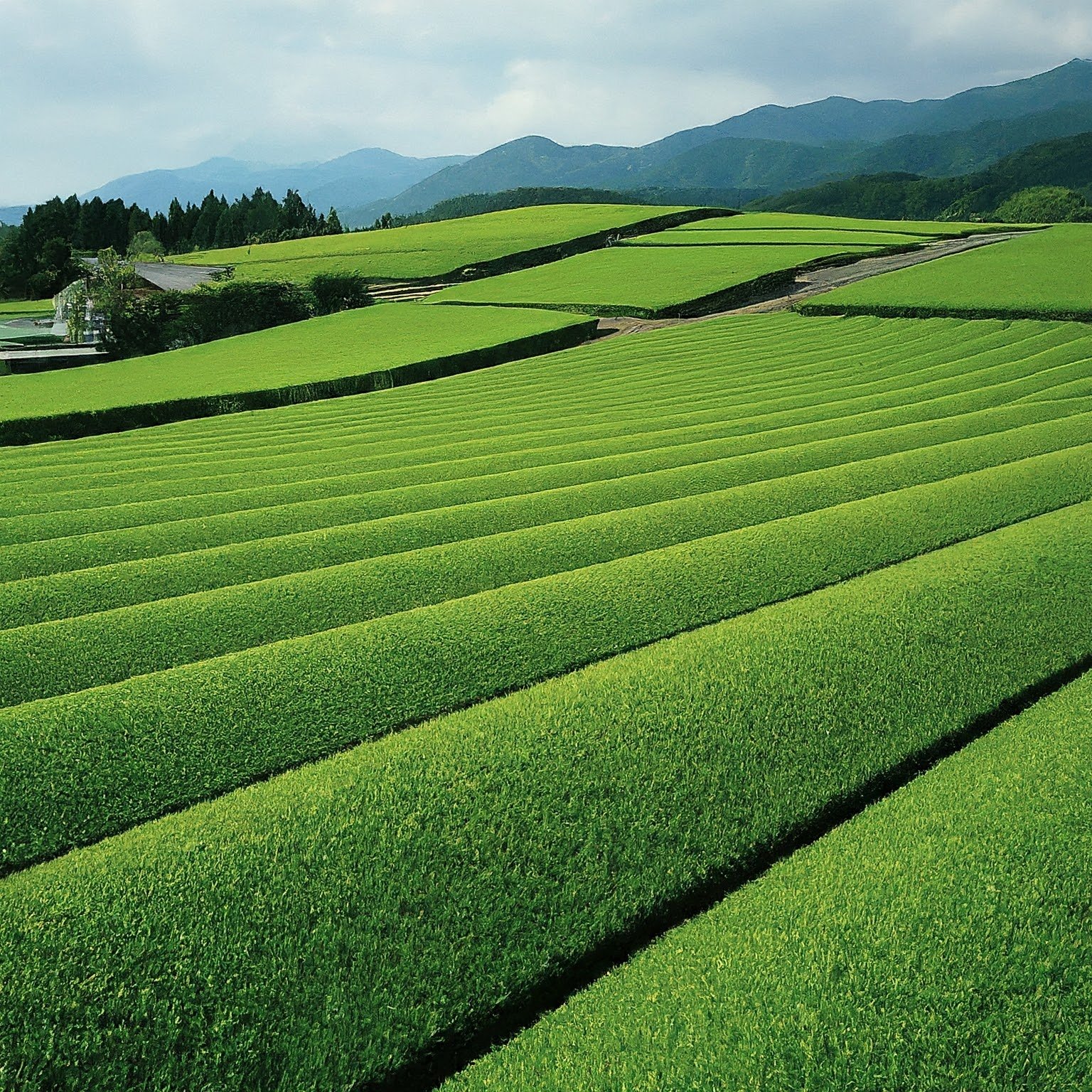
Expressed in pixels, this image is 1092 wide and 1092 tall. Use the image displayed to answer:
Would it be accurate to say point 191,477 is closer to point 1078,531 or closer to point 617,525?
point 617,525

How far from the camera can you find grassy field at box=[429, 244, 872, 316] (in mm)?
43938

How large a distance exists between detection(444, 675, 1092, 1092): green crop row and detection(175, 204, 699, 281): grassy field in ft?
194

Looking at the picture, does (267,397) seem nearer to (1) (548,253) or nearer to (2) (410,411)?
(2) (410,411)

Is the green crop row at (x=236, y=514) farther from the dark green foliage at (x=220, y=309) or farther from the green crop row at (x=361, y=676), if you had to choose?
the dark green foliage at (x=220, y=309)

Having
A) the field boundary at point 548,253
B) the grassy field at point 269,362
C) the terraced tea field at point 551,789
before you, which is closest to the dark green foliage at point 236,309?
the grassy field at point 269,362

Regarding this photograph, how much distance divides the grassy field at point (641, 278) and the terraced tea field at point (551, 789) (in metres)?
33.8

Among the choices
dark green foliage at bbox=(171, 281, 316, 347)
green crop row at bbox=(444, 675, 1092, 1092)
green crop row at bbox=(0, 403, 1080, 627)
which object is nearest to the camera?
green crop row at bbox=(444, 675, 1092, 1092)

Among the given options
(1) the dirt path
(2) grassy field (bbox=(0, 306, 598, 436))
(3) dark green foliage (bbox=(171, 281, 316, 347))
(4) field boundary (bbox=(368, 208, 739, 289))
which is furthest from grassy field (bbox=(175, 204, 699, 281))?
Result: (1) the dirt path

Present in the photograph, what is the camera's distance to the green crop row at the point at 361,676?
5.68 m

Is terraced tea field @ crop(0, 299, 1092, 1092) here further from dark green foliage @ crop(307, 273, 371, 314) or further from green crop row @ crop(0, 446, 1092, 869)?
dark green foliage @ crop(307, 273, 371, 314)

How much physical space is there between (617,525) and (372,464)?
7357mm

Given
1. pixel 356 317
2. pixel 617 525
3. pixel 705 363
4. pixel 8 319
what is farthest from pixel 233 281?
pixel 617 525

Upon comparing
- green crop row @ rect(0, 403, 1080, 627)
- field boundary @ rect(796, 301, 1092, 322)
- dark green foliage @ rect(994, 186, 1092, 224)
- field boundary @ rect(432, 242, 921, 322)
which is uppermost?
dark green foliage @ rect(994, 186, 1092, 224)

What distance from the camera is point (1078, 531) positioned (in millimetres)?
9492
